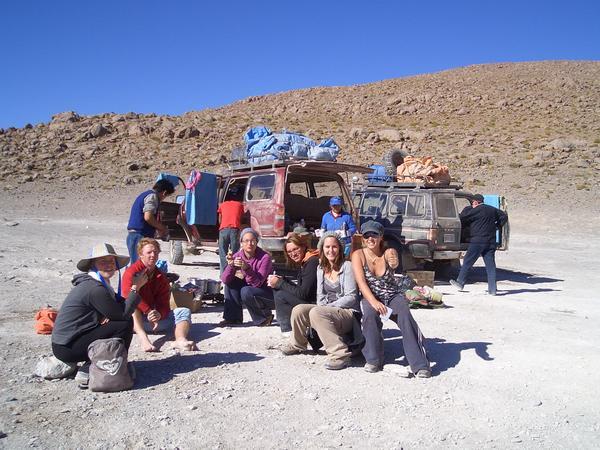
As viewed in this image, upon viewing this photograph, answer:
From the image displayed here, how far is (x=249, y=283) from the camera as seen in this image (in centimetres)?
604

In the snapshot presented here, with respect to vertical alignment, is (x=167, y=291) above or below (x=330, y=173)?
below

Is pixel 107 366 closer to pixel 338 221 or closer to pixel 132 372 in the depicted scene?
pixel 132 372

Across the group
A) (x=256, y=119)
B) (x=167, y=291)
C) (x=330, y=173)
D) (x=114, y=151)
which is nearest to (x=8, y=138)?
(x=114, y=151)

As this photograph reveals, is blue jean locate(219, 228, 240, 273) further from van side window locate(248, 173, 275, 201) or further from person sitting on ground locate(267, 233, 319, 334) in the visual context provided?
person sitting on ground locate(267, 233, 319, 334)

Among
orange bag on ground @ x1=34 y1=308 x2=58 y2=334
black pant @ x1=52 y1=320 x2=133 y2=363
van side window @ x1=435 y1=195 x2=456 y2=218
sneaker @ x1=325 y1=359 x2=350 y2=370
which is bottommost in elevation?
sneaker @ x1=325 y1=359 x2=350 y2=370

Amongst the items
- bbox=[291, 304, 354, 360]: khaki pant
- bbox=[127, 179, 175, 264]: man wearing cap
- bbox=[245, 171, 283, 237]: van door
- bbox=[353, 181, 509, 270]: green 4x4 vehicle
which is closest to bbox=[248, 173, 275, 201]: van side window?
bbox=[245, 171, 283, 237]: van door

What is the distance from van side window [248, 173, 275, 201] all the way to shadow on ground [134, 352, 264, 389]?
4012 millimetres

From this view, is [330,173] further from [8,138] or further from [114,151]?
[8,138]

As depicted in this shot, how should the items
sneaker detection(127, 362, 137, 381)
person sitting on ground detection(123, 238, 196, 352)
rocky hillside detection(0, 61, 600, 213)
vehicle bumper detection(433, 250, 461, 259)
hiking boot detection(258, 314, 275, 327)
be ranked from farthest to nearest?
rocky hillside detection(0, 61, 600, 213) → vehicle bumper detection(433, 250, 461, 259) → hiking boot detection(258, 314, 275, 327) → person sitting on ground detection(123, 238, 196, 352) → sneaker detection(127, 362, 137, 381)

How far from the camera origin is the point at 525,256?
46.7ft

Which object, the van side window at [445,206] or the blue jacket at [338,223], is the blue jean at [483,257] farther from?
the blue jacket at [338,223]

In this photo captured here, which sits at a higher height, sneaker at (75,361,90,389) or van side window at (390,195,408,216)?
van side window at (390,195,408,216)

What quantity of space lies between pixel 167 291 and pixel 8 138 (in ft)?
136

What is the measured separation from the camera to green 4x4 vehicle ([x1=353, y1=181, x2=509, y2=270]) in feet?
30.7
